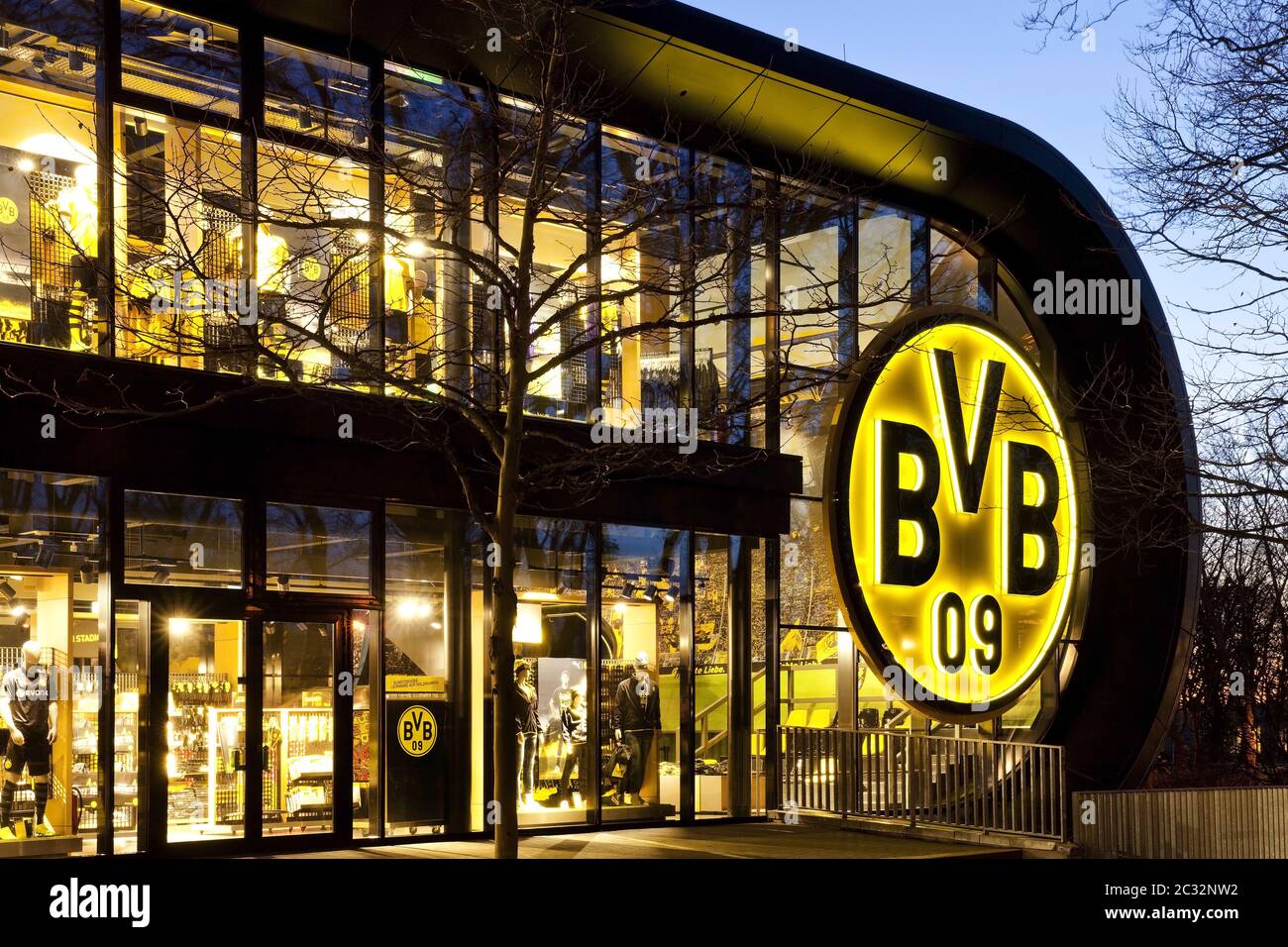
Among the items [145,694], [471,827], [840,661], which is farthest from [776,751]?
[145,694]

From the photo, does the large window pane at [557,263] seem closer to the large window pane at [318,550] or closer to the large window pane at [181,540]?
the large window pane at [318,550]


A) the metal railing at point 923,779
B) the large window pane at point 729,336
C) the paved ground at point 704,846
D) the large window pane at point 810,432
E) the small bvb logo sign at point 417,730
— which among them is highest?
the large window pane at point 729,336

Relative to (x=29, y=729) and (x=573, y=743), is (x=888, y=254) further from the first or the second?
(x=29, y=729)

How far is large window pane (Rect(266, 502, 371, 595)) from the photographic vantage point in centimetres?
1581

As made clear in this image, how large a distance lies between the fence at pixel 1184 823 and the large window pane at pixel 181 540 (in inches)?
365

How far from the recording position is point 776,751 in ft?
66.2

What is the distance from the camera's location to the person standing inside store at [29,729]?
13758mm

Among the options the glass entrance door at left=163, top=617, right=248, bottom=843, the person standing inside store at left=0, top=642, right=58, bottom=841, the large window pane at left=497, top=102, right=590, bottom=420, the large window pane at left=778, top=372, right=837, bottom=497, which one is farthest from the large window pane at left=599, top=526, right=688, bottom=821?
the person standing inside store at left=0, top=642, right=58, bottom=841

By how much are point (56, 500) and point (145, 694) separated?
6.43 ft

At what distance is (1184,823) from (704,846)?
16.4ft

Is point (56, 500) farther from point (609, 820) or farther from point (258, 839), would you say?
point (609, 820)

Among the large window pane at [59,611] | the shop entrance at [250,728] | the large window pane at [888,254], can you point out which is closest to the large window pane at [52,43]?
the large window pane at [59,611]

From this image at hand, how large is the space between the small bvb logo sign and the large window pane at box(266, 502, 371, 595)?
1415mm

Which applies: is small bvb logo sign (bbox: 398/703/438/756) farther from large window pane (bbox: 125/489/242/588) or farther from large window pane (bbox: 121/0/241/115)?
large window pane (bbox: 121/0/241/115)
